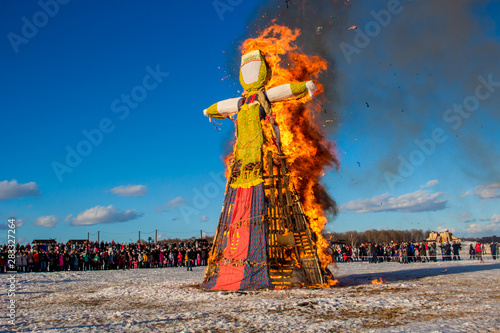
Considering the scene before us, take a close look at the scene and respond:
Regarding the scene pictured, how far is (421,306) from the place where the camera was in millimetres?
8609

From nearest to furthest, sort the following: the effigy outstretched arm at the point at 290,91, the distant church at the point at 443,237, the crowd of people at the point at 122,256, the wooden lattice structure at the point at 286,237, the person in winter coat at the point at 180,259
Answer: the wooden lattice structure at the point at 286,237, the effigy outstretched arm at the point at 290,91, the crowd of people at the point at 122,256, the person in winter coat at the point at 180,259, the distant church at the point at 443,237

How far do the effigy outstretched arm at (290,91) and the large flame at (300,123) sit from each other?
0.56 metres

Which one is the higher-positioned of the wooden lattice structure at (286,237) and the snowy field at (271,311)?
the wooden lattice structure at (286,237)

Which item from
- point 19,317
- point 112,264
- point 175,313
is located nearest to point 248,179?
point 175,313

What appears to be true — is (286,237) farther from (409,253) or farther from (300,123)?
(409,253)

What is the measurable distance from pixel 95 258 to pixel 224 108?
18279 millimetres

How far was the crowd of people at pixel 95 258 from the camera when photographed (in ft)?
Result: 80.8

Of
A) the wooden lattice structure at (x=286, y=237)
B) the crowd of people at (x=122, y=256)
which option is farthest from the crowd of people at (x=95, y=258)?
the wooden lattice structure at (x=286, y=237)

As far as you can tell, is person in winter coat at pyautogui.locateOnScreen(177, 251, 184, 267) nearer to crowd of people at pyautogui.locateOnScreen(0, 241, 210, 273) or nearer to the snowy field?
crowd of people at pyautogui.locateOnScreen(0, 241, 210, 273)

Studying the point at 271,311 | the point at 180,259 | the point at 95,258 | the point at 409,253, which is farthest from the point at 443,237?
the point at 271,311

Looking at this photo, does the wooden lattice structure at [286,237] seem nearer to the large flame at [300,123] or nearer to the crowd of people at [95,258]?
the large flame at [300,123]

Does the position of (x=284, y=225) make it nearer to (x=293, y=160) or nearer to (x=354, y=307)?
(x=293, y=160)

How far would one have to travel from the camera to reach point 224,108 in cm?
1448

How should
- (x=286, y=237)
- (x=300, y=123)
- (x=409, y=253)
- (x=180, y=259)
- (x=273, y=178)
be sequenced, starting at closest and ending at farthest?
(x=286, y=237) → (x=273, y=178) → (x=300, y=123) → (x=180, y=259) → (x=409, y=253)
